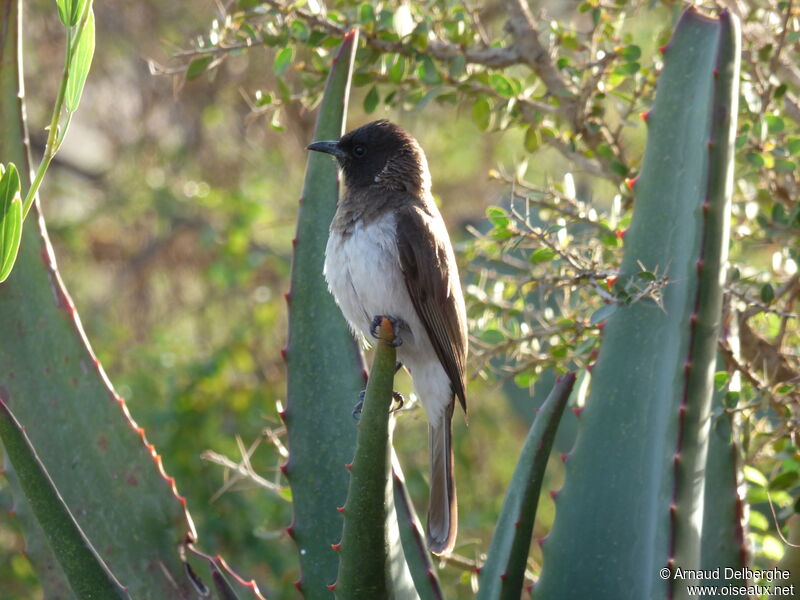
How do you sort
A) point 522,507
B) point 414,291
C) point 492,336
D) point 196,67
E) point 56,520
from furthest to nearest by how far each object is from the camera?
point 196,67 → point 492,336 → point 414,291 → point 522,507 → point 56,520

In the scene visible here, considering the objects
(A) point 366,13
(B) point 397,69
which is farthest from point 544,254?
(A) point 366,13

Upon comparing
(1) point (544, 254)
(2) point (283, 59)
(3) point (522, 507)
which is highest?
(2) point (283, 59)

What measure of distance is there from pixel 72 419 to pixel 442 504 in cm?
108

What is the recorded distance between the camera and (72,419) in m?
2.71

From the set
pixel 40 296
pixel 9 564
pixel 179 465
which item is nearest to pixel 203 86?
pixel 179 465

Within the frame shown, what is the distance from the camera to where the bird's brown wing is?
3.25m

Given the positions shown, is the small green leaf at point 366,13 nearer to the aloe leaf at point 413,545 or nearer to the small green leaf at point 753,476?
the aloe leaf at point 413,545

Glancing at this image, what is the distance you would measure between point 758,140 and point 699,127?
71 centimetres

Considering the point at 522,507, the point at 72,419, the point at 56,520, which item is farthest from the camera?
the point at 72,419

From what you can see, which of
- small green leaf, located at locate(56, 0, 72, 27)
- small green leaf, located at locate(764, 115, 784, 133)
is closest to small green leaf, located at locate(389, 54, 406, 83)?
small green leaf, located at locate(764, 115, 784, 133)

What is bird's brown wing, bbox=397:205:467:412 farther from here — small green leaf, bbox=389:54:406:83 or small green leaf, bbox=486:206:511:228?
small green leaf, bbox=389:54:406:83

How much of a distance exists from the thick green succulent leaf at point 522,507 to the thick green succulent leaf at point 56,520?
830mm

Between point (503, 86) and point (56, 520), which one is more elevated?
point (503, 86)

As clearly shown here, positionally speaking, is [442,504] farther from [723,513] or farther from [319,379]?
[723,513]
